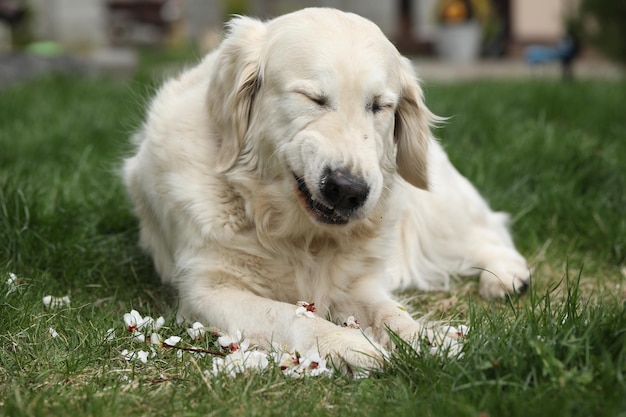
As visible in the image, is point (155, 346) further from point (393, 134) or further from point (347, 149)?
point (393, 134)

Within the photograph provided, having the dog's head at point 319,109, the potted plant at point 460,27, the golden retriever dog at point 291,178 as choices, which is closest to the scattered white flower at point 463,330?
the golden retriever dog at point 291,178

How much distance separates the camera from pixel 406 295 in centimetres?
382

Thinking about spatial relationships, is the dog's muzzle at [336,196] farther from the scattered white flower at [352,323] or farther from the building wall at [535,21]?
the building wall at [535,21]

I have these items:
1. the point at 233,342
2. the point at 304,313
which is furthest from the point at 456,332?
the point at 233,342

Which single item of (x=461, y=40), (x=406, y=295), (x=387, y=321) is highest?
→ (x=387, y=321)

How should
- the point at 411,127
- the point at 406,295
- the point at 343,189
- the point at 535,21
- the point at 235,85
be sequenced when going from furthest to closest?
the point at 535,21
the point at 406,295
the point at 411,127
the point at 235,85
the point at 343,189

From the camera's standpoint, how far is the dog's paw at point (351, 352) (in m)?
2.63

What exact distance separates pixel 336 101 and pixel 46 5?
1285cm

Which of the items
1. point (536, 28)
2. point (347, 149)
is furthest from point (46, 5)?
point (347, 149)

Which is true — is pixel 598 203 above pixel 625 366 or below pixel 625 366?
below

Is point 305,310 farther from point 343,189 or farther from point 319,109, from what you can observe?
point 319,109

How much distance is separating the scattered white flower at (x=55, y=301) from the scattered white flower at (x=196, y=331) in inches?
22.6

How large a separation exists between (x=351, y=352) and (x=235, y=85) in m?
1.14

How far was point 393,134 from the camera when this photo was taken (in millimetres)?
3398
